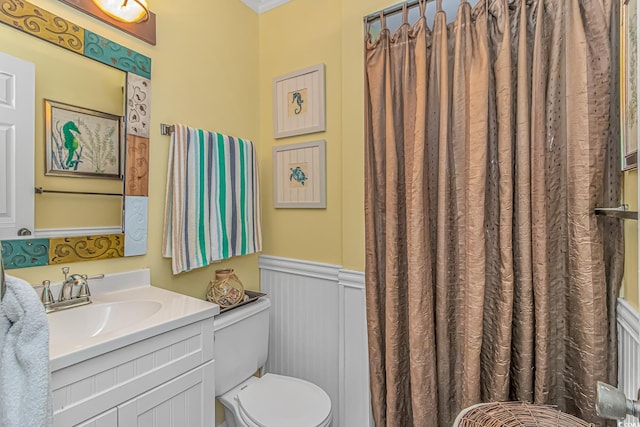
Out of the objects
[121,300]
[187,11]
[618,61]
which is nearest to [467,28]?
[618,61]

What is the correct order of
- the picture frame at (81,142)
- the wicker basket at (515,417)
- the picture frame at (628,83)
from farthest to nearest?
1. the picture frame at (81,142)
2. the wicker basket at (515,417)
3. the picture frame at (628,83)

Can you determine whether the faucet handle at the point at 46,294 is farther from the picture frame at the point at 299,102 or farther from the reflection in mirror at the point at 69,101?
the picture frame at the point at 299,102

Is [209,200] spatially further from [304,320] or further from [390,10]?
[390,10]

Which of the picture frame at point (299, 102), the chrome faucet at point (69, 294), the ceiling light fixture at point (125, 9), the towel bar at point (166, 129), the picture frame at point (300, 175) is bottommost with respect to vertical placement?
the chrome faucet at point (69, 294)

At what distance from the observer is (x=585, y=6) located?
1026mm

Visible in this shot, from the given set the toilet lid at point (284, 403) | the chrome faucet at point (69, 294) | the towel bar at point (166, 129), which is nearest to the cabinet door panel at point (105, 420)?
the chrome faucet at point (69, 294)

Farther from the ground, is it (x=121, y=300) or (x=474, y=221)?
(x=474, y=221)

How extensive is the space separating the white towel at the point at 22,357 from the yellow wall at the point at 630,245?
1437 millimetres

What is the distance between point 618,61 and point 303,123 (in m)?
1.29

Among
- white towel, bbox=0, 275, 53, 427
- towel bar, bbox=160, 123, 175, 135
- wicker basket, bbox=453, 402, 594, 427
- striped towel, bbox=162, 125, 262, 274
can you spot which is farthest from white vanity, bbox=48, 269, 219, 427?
wicker basket, bbox=453, 402, 594, 427

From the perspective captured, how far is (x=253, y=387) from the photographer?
4.88 feet

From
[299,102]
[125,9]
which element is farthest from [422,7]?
[125,9]

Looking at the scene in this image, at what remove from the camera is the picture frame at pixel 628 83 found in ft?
2.62

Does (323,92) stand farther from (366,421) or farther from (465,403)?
(366,421)
